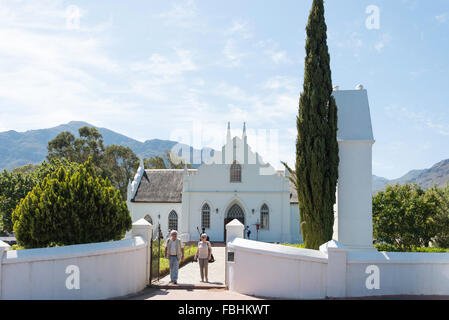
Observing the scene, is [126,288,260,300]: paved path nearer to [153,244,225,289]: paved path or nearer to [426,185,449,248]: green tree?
[153,244,225,289]: paved path

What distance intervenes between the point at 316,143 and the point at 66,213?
10.3 metres

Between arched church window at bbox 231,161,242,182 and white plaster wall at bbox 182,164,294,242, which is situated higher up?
arched church window at bbox 231,161,242,182

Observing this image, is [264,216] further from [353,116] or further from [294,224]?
[353,116]

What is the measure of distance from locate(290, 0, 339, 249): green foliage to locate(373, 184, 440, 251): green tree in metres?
8.75

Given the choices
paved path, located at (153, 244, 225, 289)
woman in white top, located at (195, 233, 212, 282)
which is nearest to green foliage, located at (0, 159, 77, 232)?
paved path, located at (153, 244, 225, 289)

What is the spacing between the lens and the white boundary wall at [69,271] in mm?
9227

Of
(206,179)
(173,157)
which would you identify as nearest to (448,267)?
(206,179)

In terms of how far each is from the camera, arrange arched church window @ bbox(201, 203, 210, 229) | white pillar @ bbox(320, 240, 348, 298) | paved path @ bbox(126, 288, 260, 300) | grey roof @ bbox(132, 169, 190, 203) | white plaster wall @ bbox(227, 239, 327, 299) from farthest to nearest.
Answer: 1. grey roof @ bbox(132, 169, 190, 203)
2. arched church window @ bbox(201, 203, 210, 229)
3. paved path @ bbox(126, 288, 260, 300)
4. white plaster wall @ bbox(227, 239, 327, 299)
5. white pillar @ bbox(320, 240, 348, 298)

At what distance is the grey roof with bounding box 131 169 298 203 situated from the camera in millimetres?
33906

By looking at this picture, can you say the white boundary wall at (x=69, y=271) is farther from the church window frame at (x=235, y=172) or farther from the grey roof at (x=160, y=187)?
the grey roof at (x=160, y=187)

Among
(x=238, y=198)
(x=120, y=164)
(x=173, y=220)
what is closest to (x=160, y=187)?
(x=173, y=220)

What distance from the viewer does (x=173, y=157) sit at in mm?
73312

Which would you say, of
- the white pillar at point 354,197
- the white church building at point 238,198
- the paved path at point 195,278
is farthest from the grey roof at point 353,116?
the white church building at point 238,198
